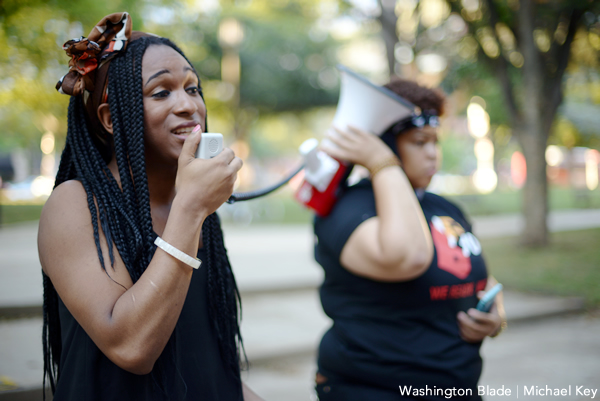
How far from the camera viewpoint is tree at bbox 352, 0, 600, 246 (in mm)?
7590

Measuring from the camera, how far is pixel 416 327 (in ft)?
5.73

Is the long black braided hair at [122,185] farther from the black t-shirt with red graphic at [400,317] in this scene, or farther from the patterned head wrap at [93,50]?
the black t-shirt with red graphic at [400,317]

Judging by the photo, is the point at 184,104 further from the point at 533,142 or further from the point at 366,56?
the point at 366,56

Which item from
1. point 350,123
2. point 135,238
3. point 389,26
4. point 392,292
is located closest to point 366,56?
point 389,26

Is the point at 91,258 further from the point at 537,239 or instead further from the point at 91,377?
the point at 537,239

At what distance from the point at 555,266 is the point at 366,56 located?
62.4 ft

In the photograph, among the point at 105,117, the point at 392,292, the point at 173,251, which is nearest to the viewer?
the point at 173,251

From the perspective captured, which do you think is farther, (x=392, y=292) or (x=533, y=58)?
(x=533, y=58)

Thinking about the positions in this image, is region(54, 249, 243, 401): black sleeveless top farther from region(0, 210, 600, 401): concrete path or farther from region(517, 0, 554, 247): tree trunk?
region(517, 0, 554, 247): tree trunk

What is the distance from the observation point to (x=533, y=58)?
7750 mm

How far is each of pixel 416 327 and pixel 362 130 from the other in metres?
0.77

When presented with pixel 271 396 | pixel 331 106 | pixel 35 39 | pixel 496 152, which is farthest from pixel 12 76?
pixel 496 152

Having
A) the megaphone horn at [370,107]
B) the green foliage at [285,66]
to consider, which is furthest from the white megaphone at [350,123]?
the green foliage at [285,66]

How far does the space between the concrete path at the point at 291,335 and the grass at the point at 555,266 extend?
1.11 ft
